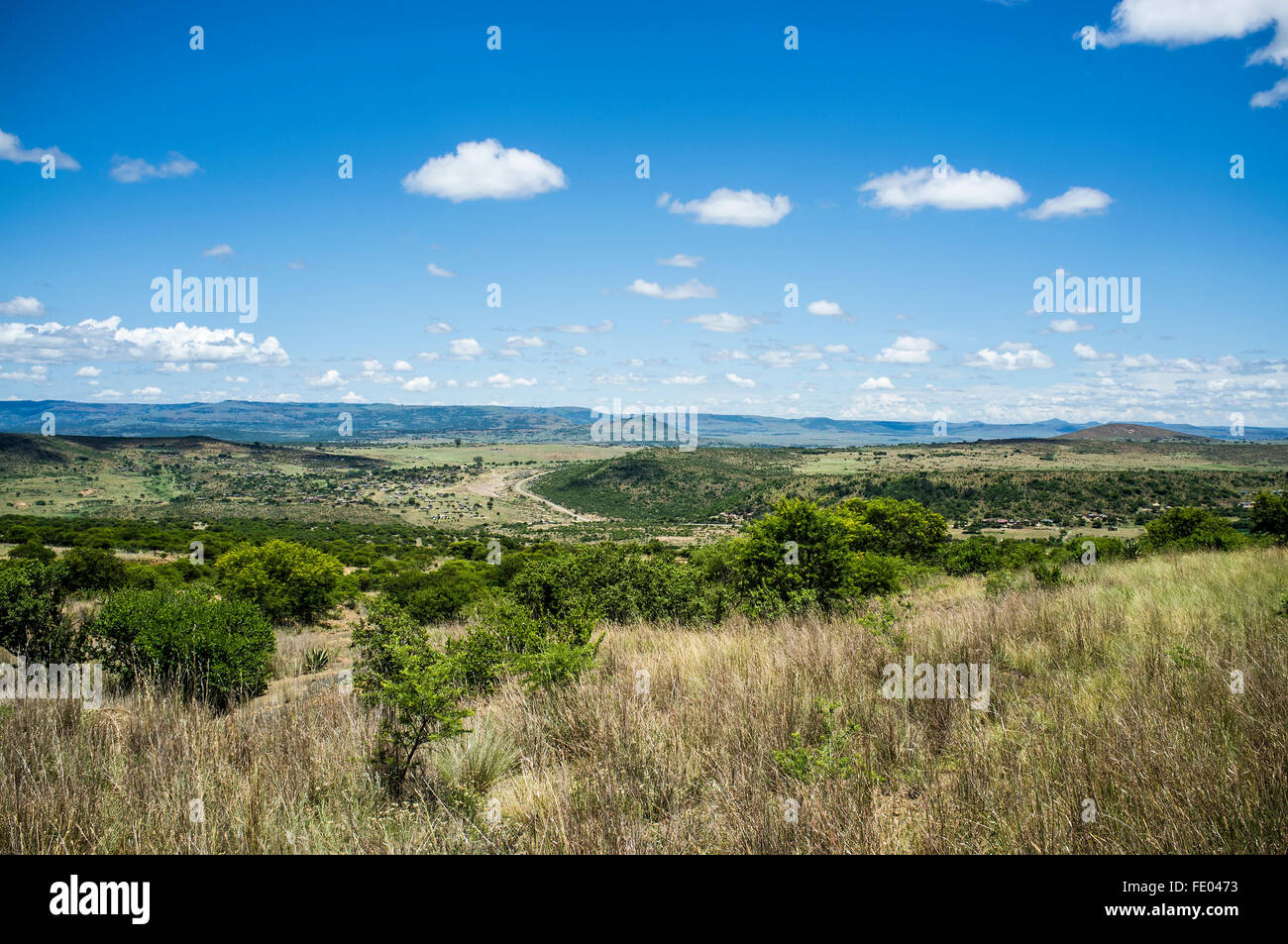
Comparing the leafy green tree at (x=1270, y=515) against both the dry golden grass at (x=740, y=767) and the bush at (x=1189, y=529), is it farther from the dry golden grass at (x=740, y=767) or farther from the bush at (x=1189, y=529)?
the dry golden grass at (x=740, y=767)

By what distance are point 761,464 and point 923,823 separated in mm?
129802

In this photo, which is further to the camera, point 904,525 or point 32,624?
point 904,525

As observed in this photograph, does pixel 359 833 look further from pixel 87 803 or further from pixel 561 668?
pixel 561 668

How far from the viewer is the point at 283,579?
23.6 metres

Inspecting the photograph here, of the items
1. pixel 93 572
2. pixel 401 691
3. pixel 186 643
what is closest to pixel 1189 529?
pixel 401 691

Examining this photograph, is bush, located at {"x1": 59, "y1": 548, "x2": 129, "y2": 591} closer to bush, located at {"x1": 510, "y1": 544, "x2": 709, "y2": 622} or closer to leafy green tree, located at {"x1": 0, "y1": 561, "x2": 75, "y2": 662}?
leafy green tree, located at {"x1": 0, "y1": 561, "x2": 75, "y2": 662}

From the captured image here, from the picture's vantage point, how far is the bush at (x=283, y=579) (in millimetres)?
22500

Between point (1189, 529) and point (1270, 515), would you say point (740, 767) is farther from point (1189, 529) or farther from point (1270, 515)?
point (1189, 529)

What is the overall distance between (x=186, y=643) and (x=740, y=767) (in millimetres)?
9065

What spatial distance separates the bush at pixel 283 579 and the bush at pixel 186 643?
518 inches

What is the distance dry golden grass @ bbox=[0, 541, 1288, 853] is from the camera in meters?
2.78

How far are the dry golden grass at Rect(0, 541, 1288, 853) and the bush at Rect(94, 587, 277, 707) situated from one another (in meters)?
3.75

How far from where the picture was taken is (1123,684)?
4.29 m
